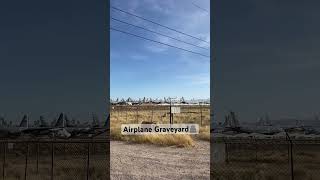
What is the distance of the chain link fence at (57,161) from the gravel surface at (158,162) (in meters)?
0.49

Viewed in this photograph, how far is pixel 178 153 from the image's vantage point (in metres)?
13.6

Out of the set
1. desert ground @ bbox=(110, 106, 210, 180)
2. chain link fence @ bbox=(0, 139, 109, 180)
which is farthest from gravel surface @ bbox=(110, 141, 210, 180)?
chain link fence @ bbox=(0, 139, 109, 180)

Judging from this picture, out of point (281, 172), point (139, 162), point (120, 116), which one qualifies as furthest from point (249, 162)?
point (120, 116)

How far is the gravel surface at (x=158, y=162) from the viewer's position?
348 inches

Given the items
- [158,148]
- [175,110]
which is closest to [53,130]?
[175,110]

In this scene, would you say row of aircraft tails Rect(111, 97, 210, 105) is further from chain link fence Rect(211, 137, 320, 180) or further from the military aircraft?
chain link fence Rect(211, 137, 320, 180)

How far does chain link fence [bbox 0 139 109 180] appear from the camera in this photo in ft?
25.7

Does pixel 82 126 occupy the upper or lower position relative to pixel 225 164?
upper

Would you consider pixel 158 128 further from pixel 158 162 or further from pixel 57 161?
pixel 57 161

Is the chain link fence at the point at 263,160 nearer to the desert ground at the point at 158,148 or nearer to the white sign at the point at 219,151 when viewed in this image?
the white sign at the point at 219,151

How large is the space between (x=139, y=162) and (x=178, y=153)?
2488 mm

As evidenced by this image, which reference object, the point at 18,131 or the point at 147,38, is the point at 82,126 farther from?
the point at 147,38

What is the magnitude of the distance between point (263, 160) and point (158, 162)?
2902 mm

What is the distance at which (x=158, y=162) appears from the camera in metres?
11.3
